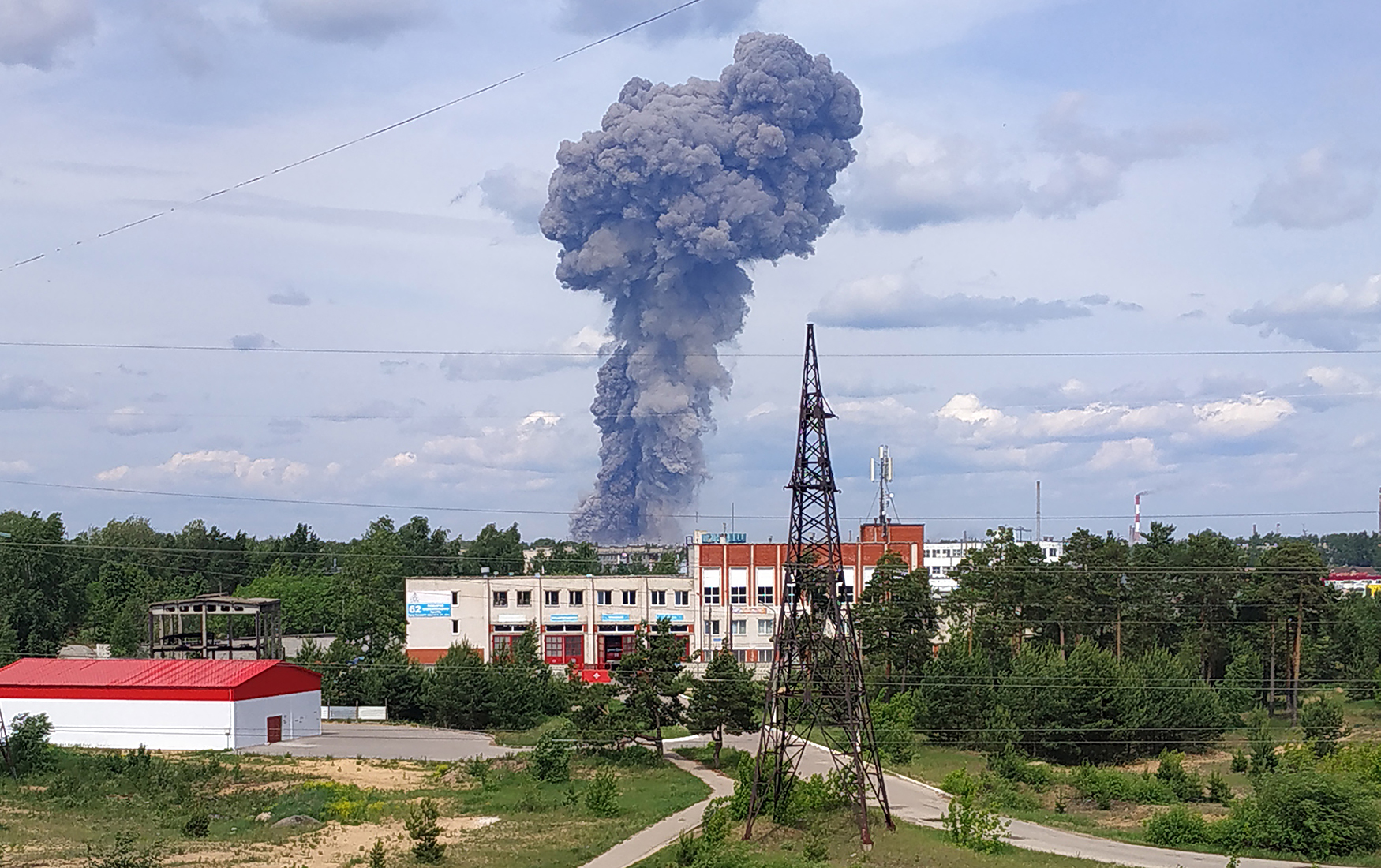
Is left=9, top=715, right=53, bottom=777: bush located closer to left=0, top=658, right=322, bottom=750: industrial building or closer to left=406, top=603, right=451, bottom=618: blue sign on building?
left=0, top=658, right=322, bottom=750: industrial building

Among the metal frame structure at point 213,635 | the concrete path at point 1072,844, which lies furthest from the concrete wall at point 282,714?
the concrete path at point 1072,844

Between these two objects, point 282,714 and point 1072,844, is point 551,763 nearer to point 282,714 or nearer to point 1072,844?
Result: point 282,714

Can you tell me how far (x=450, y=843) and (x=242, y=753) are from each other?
96.8ft

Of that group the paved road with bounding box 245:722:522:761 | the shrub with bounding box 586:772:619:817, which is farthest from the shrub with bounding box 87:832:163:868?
the paved road with bounding box 245:722:522:761

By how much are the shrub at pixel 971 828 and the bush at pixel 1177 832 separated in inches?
237

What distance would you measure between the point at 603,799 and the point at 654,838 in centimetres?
587

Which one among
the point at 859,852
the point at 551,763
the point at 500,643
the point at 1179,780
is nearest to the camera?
the point at 859,852

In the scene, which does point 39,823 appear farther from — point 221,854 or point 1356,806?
point 1356,806

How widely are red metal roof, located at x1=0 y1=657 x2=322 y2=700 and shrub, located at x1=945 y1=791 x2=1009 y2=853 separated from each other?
41.0m

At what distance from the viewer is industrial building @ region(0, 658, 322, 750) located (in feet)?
224

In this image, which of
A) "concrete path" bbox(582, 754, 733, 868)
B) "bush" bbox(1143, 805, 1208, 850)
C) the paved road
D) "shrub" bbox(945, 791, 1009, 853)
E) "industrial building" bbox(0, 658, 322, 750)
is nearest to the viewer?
"concrete path" bbox(582, 754, 733, 868)

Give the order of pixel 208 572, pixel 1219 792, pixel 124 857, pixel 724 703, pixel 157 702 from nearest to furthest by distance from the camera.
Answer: pixel 124 857 → pixel 1219 792 → pixel 724 703 → pixel 157 702 → pixel 208 572

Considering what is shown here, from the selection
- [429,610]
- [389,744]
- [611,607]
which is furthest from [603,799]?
[429,610]

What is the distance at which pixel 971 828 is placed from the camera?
138 feet
